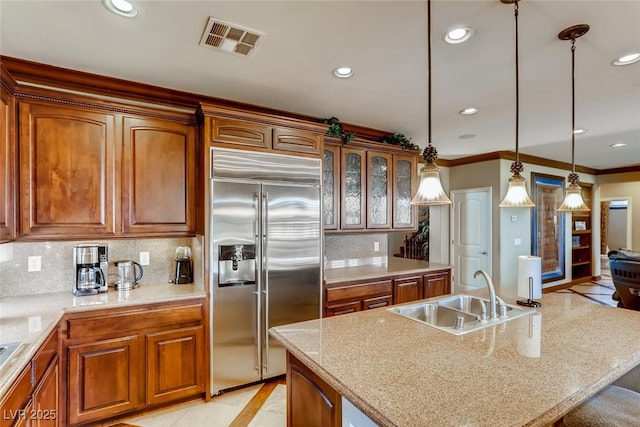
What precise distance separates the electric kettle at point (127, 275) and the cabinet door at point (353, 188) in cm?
201

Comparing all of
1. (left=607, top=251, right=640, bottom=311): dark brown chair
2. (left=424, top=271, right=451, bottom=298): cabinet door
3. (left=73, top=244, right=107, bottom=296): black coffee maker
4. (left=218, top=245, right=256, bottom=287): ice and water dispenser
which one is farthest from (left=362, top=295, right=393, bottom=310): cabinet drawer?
(left=607, top=251, right=640, bottom=311): dark brown chair

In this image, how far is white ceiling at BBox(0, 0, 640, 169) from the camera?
1714 millimetres

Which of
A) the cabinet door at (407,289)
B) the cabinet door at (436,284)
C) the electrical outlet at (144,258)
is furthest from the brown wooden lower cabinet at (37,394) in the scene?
the cabinet door at (436,284)

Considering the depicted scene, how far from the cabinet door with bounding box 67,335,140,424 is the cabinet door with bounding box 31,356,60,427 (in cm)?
13

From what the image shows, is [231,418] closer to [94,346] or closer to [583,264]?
[94,346]

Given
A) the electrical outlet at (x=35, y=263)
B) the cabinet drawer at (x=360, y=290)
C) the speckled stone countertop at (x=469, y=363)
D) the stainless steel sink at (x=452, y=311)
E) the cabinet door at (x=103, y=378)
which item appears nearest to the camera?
the speckled stone countertop at (x=469, y=363)

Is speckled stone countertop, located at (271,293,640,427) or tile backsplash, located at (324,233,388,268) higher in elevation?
tile backsplash, located at (324,233,388,268)

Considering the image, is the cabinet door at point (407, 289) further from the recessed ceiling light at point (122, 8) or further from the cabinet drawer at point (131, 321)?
the recessed ceiling light at point (122, 8)

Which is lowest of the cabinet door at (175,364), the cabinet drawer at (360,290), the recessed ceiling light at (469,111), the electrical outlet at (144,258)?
the cabinet door at (175,364)

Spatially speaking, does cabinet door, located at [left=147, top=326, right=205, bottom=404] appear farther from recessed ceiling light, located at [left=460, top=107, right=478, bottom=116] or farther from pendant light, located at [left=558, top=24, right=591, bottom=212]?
recessed ceiling light, located at [left=460, top=107, right=478, bottom=116]

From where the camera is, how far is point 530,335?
5.43 feet

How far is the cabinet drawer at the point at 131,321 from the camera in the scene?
215 cm

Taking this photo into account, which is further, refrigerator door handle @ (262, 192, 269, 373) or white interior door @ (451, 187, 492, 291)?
white interior door @ (451, 187, 492, 291)

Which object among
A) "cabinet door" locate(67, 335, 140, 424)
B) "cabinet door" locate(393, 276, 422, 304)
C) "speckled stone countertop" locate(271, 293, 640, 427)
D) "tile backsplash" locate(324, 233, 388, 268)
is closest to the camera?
"speckled stone countertop" locate(271, 293, 640, 427)
